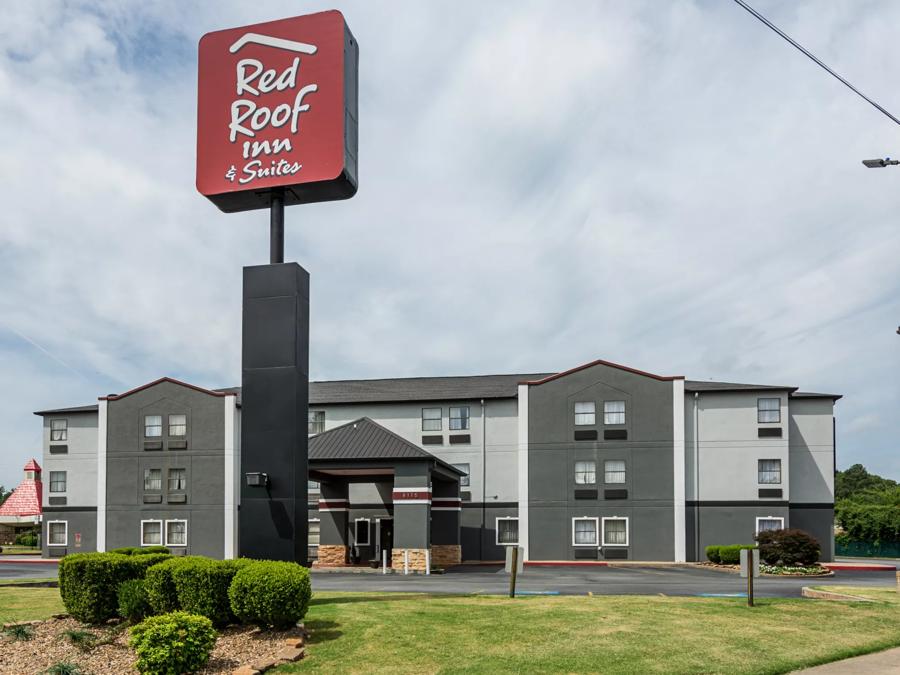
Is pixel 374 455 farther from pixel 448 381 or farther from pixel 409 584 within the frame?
pixel 448 381

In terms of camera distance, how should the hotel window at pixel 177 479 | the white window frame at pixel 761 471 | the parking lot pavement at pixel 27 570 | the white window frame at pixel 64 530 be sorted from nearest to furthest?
the parking lot pavement at pixel 27 570
the white window frame at pixel 761 471
the hotel window at pixel 177 479
the white window frame at pixel 64 530

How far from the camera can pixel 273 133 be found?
19094 millimetres

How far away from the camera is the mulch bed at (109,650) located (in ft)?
41.4

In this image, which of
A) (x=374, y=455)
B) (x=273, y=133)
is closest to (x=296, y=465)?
(x=273, y=133)

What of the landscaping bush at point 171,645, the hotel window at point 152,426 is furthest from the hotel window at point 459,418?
the landscaping bush at point 171,645

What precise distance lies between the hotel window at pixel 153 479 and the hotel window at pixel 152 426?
A: 1.95 m

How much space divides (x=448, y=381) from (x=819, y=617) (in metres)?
36.3

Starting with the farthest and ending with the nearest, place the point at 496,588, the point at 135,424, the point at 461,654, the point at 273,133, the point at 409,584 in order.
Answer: the point at 135,424
the point at 409,584
the point at 496,588
the point at 273,133
the point at 461,654

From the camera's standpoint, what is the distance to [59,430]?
51625 mm

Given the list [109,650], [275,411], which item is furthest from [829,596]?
[109,650]

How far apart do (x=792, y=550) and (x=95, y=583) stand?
93.2ft

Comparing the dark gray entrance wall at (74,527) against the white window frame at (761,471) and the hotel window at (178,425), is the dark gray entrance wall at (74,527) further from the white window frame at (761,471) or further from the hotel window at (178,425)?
the white window frame at (761,471)

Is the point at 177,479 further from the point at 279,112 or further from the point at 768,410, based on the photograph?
the point at 279,112

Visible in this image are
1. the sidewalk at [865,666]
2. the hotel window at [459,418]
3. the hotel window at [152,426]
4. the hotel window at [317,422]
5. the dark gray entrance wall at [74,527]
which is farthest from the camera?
the dark gray entrance wall at [74,527]
